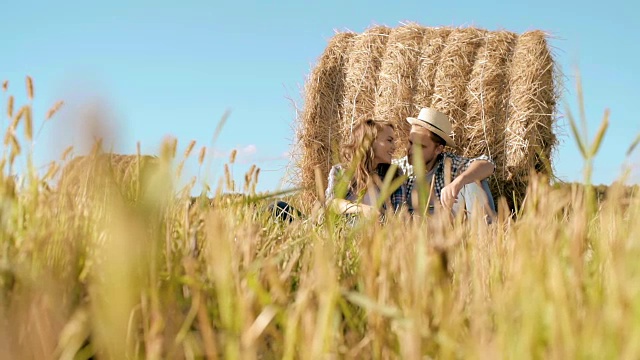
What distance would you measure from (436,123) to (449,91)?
0.79m

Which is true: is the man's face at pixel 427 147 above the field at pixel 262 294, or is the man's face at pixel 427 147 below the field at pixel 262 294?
above

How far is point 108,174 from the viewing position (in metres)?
0.64

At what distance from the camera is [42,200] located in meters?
1.13

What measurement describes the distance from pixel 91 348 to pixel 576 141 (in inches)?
25.1

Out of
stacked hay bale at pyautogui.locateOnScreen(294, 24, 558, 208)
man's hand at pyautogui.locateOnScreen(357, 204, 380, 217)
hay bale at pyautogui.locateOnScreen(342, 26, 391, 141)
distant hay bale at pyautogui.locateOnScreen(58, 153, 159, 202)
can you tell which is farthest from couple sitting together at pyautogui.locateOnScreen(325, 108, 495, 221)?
distant hay bale at pyautogui.locateOnScreen(58, 153, 159, 202)

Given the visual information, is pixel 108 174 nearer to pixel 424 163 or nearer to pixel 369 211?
pixel 369 211

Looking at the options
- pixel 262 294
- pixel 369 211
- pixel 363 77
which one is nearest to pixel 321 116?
pixel 363 77

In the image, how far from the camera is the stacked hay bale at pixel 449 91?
586 centimetres

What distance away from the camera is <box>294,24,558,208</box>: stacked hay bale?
5.86m

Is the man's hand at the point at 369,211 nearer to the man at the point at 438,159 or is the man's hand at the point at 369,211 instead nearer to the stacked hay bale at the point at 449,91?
the man at the point at 438,159

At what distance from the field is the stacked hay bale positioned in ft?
15.7

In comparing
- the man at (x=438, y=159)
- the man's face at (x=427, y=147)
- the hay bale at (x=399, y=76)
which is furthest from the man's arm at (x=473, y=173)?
the hay bale at (x=399, y=76)

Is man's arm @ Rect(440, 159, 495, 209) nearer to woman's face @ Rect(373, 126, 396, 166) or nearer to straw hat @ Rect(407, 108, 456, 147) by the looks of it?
straw hat @ Rect(407, 108, 456, 147)

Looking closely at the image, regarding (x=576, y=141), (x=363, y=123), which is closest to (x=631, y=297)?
→ (x=576, y=141)
